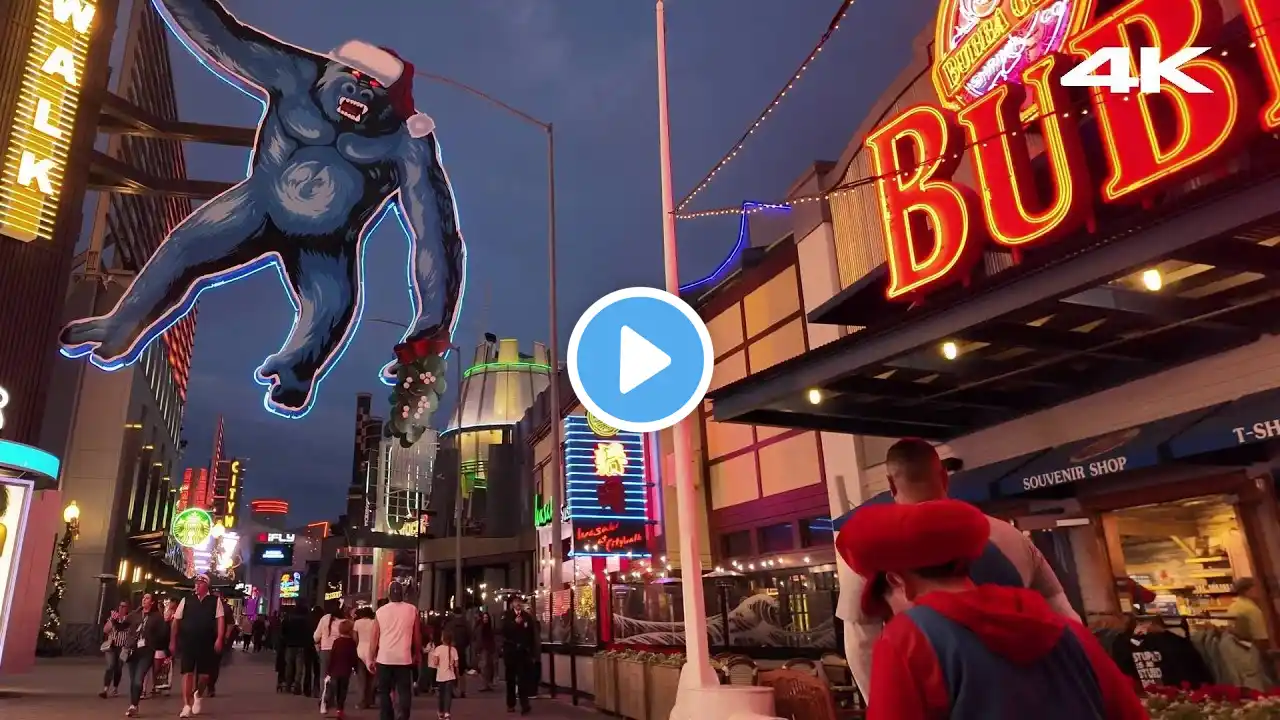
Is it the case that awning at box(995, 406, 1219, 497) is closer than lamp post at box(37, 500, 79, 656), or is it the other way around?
awning at box(995, 406, 1219, 497)

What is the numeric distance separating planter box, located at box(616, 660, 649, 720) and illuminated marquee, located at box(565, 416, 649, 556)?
12.6 meters

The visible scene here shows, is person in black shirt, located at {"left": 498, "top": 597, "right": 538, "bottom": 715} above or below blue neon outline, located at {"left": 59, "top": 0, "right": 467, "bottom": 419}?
below

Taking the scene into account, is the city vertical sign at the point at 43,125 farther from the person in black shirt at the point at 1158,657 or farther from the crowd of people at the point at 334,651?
the person in black shirt at the point at 1158,657

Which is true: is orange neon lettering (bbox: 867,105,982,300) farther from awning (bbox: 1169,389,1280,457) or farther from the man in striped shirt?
the man in striped shirt

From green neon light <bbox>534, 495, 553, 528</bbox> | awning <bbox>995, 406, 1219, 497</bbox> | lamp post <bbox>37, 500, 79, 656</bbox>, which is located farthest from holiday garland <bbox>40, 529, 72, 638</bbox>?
awning <bbox>995, 406, 1219, 497</bbox>

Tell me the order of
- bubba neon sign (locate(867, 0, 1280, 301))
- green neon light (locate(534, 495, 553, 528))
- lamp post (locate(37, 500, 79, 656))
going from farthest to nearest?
green neon light (locate(534, 495, 553, 528))
lamp post (locate(37, 500, 79, 656))
bubba neon sign (locate(867, 0, 1280, 301))

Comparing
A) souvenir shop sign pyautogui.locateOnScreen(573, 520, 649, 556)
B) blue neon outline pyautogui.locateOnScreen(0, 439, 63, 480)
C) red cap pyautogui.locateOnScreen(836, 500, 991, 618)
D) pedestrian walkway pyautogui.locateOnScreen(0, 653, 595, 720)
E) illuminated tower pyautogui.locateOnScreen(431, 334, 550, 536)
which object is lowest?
pedestrian walkway pyautogui.locateOnScreen(0, 653, 595, 720)

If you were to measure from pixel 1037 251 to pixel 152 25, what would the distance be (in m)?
52.2

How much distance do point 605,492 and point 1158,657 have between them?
65.1 feet

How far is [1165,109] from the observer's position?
9.03m

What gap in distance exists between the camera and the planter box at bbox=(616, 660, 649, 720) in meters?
12.6

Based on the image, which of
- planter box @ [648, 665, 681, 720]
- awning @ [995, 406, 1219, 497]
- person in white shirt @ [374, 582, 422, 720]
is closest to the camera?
awning @ [995, 406, 1219, 497]

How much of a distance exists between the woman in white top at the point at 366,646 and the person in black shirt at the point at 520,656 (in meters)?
2.44

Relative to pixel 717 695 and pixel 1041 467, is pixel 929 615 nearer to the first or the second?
pixel 717 695
